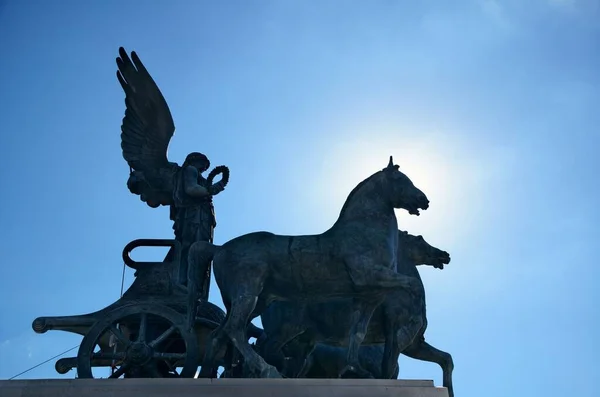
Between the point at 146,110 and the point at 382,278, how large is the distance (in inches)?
204

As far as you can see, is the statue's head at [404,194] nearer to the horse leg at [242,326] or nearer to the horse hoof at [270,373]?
the horse leg at [242,326]

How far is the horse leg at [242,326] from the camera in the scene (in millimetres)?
8859

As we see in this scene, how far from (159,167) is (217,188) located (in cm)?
122

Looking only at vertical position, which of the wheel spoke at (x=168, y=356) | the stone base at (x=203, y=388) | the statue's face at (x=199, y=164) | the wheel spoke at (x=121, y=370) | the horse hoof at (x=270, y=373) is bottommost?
the stone base at (x=203, y=388)

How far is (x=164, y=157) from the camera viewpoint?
1236 cm

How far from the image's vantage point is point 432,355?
10453 mm

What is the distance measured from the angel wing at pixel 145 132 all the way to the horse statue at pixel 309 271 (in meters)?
2.70

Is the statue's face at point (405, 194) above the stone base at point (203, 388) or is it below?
above

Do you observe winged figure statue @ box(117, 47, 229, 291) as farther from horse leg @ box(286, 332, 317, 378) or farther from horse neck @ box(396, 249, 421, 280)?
horse neck @ box(396, 249, 421, 280)

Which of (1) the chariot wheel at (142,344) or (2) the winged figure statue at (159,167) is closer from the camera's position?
(1) the chariot wheel at (142,344)

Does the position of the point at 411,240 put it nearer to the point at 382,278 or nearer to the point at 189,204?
the point at 382,278

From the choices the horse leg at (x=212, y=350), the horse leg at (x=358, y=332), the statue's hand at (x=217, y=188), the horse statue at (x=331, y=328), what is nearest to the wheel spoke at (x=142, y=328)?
the horse leg at (x=212, y=350)

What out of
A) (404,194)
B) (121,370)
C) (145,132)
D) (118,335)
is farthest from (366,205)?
(145,132)

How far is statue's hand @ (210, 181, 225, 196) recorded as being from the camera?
453 inches
